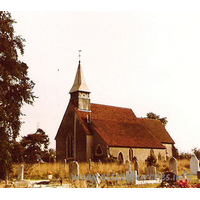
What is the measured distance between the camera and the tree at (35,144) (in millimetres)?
20202

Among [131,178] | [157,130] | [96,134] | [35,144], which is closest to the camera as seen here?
[131,178]

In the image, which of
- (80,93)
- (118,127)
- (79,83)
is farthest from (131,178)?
(79,83)

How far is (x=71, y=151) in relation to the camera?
113ft

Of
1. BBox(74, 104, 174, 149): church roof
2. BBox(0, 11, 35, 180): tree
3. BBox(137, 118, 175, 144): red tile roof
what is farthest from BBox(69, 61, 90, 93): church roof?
BBox(0, 11, 35, 180): tree

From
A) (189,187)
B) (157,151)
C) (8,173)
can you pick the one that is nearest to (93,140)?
(157,151)

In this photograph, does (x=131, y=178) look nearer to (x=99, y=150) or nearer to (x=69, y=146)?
(x=99, y=150)

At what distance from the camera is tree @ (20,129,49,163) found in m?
20.2

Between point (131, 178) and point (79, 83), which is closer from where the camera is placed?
point (131, 178)

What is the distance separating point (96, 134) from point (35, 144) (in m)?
12.7

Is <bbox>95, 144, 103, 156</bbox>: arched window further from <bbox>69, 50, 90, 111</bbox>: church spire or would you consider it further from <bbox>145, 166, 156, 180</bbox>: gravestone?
<bbox>145, 166, 156, 180</bbox>: gravestone

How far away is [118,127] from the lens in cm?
3534

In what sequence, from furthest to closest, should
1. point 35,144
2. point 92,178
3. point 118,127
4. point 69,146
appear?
point 118,127
point 69,146
point 35,144
point 92,178

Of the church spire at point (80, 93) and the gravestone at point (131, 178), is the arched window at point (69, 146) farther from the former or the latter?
the gravestone at point (131, 178)

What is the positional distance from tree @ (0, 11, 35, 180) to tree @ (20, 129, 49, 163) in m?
2.53
